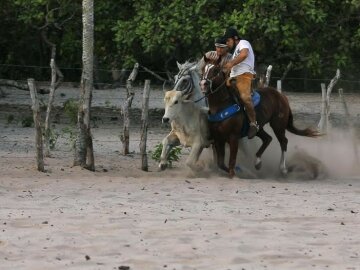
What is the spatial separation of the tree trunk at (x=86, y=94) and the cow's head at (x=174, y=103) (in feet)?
3.95

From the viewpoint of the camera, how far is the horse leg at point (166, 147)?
14273mm

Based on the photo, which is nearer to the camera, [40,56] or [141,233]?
[141,233]

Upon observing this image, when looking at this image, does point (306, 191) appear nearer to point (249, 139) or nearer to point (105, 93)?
point (249, 139)

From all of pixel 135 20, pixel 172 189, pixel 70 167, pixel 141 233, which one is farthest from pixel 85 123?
pixel 135 20

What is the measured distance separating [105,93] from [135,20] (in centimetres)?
497

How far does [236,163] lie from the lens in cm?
1505

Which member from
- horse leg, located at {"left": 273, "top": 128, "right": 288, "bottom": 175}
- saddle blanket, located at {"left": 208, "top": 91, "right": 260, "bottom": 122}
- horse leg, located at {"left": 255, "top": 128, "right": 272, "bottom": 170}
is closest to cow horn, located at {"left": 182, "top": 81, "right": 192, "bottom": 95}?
saddle blanket, located at {"left": 208, "top": 91, "right": 260, "bottom": 122}

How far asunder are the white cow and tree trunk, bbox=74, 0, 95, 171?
109cm

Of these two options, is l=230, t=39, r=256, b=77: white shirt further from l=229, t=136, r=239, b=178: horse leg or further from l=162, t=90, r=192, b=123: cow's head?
l=229, t=136, r=239, b=178: horse leg

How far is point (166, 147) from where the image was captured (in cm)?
1427

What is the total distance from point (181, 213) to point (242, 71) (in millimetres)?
3930

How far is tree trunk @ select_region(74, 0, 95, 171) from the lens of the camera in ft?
46.8

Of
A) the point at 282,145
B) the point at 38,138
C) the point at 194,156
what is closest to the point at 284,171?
the point at 282,145

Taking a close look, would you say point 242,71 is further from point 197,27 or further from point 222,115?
point 197,27
